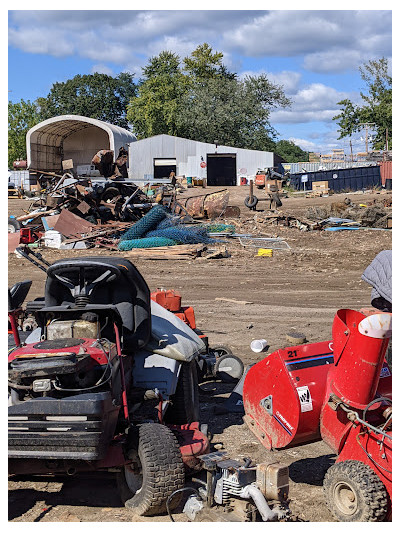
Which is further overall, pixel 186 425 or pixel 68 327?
pixel 186 425

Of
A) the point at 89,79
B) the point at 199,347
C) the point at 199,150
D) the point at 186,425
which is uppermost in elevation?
the point at 89,79

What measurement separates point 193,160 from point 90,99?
39838mm

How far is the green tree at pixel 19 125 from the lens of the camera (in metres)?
59.1

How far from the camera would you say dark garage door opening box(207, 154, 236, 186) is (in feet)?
161

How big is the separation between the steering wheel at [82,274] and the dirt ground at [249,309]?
1598 millimetres

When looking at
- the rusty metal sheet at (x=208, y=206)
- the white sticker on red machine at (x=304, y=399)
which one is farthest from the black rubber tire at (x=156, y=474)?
the rusty metal sheet at (x=208, y=206)

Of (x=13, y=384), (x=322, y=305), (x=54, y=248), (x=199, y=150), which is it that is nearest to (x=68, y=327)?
(x=13, y=384)

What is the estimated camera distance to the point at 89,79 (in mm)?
85500

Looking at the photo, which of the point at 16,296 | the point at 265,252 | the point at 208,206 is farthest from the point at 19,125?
the point at 16,296

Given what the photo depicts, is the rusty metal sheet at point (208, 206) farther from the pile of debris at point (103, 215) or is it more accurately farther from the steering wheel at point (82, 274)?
the steering wheel at point (82, 274)

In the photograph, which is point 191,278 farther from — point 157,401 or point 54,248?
point 157,401

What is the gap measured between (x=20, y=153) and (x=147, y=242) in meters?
43.3

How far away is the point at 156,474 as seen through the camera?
4.98m

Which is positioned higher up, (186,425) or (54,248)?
(54,248)
